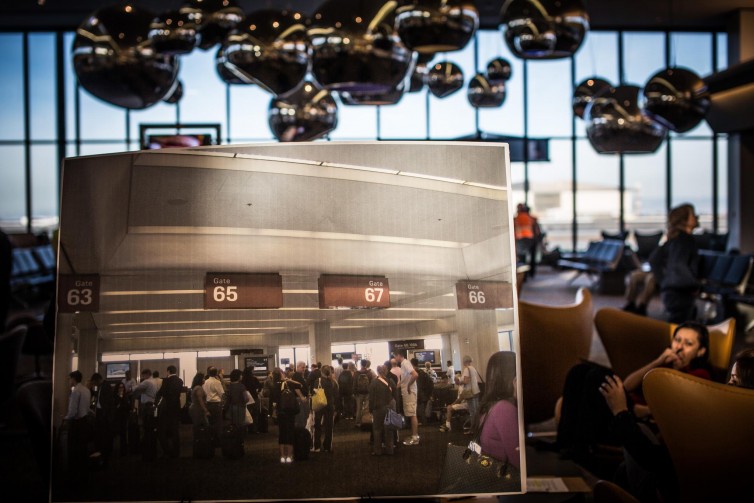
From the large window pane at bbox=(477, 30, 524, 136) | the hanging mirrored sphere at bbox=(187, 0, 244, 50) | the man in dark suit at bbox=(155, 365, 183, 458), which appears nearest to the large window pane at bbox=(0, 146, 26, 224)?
the large window pane at bbox=(477, 30, 524, 136)

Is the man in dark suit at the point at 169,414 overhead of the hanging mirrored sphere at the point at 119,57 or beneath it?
beneath

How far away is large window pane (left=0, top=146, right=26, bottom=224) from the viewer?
1566 cm

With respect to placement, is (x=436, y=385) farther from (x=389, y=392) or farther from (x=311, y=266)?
(x=311, y=266)

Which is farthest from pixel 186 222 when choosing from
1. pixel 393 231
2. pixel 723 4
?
pixel 723 4

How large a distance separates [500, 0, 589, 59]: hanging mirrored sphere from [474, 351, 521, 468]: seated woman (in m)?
2.35

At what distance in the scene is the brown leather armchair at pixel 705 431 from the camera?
1.97 meters

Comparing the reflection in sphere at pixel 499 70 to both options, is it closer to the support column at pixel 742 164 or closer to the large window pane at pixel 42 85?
the support column at pixel 742 164

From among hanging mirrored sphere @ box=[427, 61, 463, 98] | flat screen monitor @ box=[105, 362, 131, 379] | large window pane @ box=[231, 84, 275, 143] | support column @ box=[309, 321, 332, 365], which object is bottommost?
flat screen monitor @ box=[105, 362, 131, 379]

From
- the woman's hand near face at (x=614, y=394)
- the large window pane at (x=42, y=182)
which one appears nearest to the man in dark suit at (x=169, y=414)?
the woman's hand near face at (x=614, y=394)

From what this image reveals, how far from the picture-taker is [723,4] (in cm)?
1394

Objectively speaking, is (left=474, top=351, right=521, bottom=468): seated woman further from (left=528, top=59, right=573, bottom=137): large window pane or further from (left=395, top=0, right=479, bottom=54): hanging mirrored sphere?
(left=528, top=59, right=573, bottom=137): large window pane

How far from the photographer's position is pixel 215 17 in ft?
13.2

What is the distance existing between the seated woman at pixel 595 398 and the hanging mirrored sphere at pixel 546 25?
145 centimetres

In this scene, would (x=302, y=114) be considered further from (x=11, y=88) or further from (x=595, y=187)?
(x=11, y=88)
